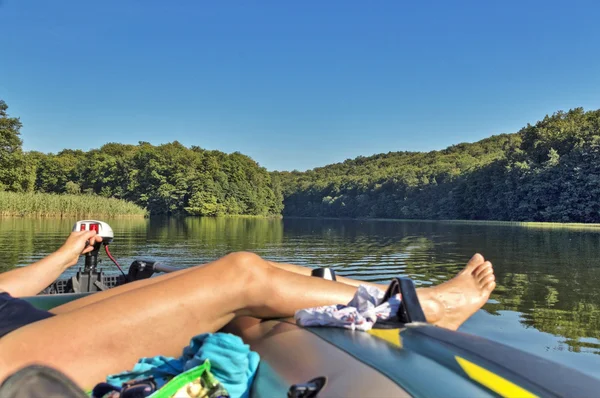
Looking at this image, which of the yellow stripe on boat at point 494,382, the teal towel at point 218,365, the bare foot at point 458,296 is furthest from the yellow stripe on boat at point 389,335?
the bare foot at point 458,296

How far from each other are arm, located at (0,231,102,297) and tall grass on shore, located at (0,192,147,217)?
26.3 m

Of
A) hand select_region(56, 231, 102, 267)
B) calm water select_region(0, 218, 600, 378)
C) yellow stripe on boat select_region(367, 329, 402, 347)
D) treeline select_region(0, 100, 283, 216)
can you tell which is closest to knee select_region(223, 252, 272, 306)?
yellow stripe on boat select_region(367, 329, 402, 347)

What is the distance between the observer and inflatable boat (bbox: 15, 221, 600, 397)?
0.87 meters

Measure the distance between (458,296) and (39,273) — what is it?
1.80m

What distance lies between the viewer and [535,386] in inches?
33.8

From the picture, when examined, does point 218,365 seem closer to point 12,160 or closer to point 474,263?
point 474,263

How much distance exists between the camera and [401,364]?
984 mm

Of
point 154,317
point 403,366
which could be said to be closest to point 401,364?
point 403,366

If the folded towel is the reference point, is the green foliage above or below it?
above

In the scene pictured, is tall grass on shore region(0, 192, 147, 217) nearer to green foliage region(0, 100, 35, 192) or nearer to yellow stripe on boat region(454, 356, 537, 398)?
green foliage region(0, 100, 35, 192)

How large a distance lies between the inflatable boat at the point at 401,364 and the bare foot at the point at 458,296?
0.46 meters

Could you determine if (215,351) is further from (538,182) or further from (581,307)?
(538,182)

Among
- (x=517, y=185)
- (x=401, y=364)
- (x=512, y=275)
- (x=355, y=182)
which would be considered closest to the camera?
(x=401, y=364)

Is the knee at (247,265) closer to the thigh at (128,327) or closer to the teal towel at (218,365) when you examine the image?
the thigh at (128,327)
